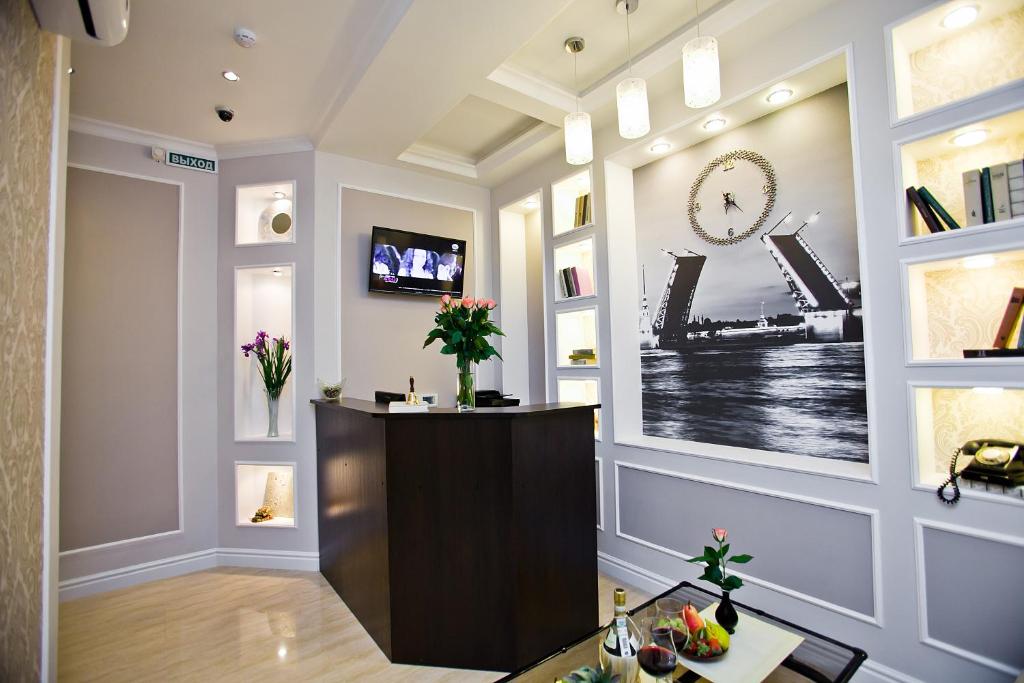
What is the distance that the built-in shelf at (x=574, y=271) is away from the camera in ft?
11.6

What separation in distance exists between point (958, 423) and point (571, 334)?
7.68ft

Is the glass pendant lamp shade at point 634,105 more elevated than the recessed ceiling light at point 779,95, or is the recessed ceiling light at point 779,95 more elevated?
the recessed ceiling light at point 779,95

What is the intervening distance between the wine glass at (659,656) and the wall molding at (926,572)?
3.98ft

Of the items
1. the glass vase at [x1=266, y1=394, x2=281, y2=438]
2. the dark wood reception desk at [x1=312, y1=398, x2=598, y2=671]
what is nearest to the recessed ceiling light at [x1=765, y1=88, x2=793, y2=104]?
the dark wood reception desk at [x1=312, y1=398, x2=598, y2=671]

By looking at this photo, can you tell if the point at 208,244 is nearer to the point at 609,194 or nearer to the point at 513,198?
the point at 513,198

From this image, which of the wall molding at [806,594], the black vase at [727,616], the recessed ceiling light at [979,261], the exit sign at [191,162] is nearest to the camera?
the black vase at [727,616]

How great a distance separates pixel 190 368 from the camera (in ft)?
A: 11.6

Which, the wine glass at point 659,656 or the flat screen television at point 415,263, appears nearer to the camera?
the wine glass at point 659,656

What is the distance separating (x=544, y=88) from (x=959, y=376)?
262cm

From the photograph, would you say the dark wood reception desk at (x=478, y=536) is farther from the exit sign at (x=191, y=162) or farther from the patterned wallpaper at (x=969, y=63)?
the exit sign at (x=191, y=162)

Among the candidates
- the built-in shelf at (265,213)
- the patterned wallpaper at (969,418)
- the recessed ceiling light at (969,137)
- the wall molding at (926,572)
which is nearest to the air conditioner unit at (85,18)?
the built-in shelf at (265,213)

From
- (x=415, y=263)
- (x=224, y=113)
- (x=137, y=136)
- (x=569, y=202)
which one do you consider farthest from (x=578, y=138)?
(x=137, y=136)

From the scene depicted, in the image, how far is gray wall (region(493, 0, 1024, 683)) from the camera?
5.97ft

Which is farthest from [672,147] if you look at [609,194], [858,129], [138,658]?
[138,658]
